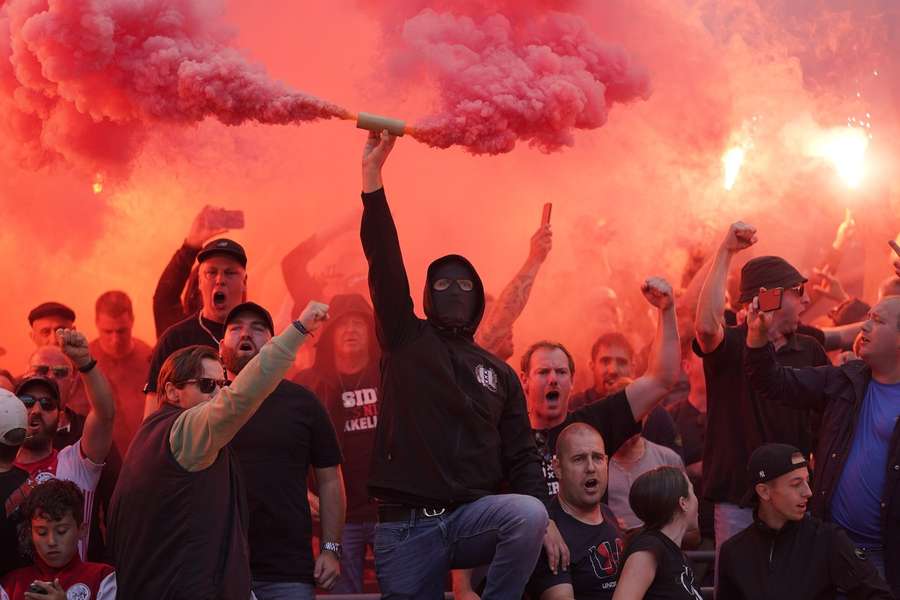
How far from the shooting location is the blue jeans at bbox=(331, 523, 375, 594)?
6.20m

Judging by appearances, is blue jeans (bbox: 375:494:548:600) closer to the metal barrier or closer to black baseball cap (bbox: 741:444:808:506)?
the metal barrier

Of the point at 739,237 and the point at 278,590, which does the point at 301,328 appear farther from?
the point at 739,237

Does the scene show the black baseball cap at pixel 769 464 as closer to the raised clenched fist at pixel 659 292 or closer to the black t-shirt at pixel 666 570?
the black t-shirt at pixel 666 570

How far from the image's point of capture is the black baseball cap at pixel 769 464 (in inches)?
195

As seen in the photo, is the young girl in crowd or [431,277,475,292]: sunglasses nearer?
the young girl in crowd

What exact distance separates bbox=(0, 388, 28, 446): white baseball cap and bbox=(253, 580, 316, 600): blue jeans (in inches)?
46.7

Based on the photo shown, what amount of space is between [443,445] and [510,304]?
122 inches

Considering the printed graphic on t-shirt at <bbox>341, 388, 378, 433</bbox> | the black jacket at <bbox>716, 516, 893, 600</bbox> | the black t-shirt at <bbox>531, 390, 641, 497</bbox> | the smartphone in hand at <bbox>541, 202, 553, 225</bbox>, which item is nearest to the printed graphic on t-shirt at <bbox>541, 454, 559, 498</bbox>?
the black t-shirt at <bbox>531, 390, 641, 497</bbox>

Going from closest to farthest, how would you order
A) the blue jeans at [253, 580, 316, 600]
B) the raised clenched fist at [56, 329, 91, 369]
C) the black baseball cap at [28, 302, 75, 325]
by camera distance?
the blue jeans at [253, 580, 316, 600]
the raised clenched fist at [56, 329, 91, 369]
the black baseball cap at [28, 302, 75, 325]

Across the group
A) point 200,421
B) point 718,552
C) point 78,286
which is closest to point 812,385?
point 718,552

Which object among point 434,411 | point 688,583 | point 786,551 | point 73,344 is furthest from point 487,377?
point 73,344

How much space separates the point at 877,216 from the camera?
840 cm

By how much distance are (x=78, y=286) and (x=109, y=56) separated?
7.28ft

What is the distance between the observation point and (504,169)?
26.5 feet
